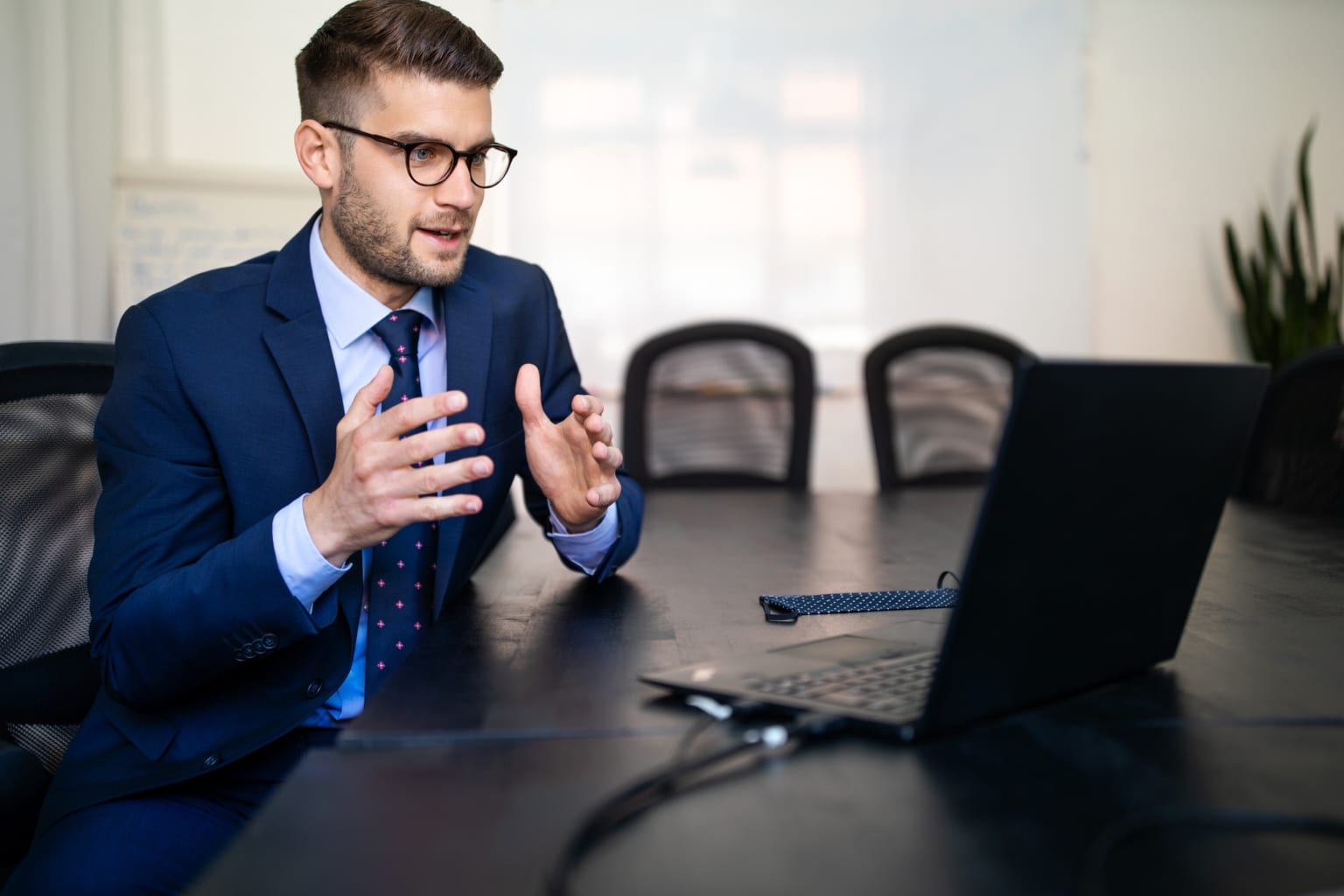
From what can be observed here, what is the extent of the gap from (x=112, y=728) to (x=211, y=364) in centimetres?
40

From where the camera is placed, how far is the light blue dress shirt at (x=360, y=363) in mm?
1217

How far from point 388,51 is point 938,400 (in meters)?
1.76

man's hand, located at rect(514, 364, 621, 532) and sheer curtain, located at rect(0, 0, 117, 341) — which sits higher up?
sheer curtain, located at rect(0, 0, 117, 341)

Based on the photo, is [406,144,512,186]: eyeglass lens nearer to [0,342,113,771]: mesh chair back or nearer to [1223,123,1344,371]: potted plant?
[0,342,113,771]: mesh chair back

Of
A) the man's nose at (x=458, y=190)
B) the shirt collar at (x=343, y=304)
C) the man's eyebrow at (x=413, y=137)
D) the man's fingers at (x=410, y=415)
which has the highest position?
the man's eyebrow at (x=413, y=137)

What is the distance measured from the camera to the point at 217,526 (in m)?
1.19

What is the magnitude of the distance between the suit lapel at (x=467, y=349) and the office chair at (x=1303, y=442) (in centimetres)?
144

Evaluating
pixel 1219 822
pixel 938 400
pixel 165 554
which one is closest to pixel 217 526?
pixel 165 554

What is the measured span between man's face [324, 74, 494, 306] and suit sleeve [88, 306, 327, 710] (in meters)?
0.28

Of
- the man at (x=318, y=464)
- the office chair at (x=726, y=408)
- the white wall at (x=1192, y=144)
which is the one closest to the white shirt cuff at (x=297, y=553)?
the man at (x=318, y=464)

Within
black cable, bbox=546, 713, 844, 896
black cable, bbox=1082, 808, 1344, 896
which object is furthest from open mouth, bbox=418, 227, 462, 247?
black cable, bbox=1082, 808, 1344, 896

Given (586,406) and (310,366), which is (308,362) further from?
(586,406)

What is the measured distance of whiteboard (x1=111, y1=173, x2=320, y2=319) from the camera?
3.50m

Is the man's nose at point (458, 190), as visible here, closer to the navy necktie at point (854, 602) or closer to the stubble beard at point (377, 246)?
the stubble beard at point (377, 246)
